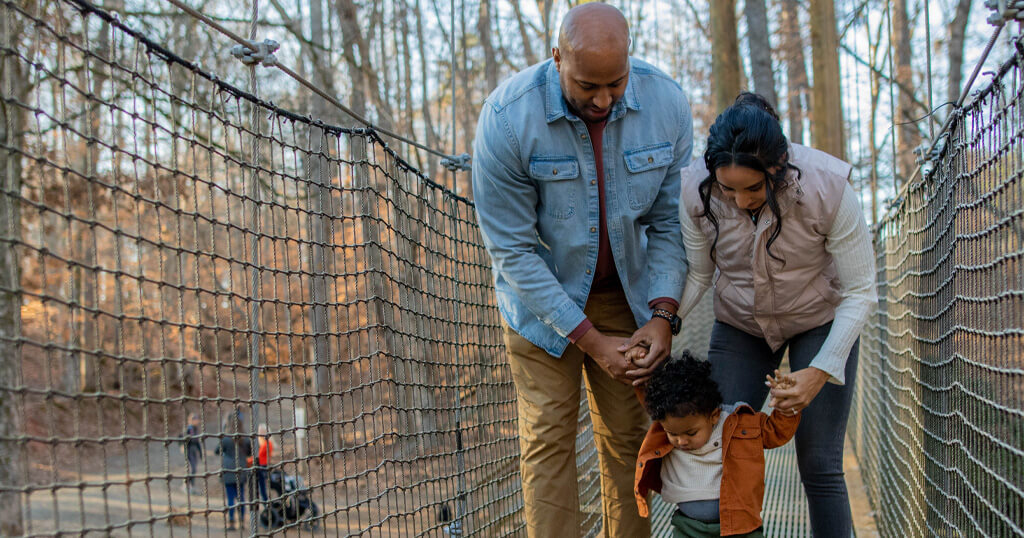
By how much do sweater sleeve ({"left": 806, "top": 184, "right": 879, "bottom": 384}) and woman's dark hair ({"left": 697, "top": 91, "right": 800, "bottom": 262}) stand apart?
156mm

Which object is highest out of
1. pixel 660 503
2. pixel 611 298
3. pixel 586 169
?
pixel 586 169

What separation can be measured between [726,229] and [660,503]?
2.43 metres

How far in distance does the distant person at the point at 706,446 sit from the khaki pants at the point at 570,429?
0.14 metres

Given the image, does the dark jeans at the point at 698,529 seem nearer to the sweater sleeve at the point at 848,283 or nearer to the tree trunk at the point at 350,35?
the sweater sleeve at the point at 848,283

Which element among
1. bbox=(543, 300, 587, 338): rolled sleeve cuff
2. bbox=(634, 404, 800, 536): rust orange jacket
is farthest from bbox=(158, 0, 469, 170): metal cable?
bbox=(634, 404, 800, 536): rust orange jacket

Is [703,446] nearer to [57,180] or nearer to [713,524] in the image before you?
[713,524]

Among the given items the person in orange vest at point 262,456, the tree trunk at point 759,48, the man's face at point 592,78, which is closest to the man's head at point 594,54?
the man's face at point 592,78

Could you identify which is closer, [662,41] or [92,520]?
[92,520]

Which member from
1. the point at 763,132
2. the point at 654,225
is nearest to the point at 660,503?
the point at 654,225

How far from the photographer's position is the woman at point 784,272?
6.86ft

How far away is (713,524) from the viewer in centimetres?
240

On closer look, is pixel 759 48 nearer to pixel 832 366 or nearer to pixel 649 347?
pixel 649 347

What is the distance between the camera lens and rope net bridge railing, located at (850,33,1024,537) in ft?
5.71

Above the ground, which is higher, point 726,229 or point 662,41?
point 662,41
